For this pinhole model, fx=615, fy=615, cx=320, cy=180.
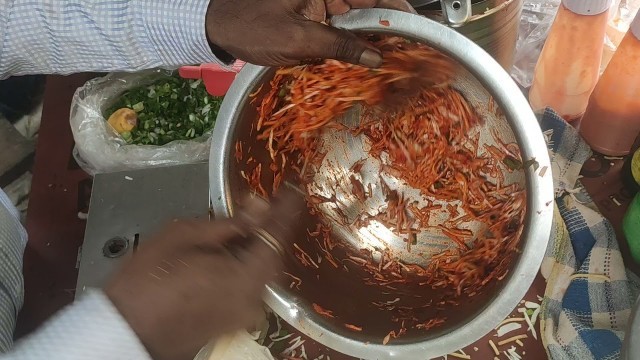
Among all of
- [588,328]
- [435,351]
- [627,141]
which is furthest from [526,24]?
[435,351]

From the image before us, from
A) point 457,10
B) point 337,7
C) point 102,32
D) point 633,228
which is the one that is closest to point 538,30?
point 633,228

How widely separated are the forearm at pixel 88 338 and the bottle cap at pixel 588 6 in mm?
1062

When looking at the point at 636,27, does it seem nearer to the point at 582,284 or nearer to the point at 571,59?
the point at 571,59

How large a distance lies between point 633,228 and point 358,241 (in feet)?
1.91

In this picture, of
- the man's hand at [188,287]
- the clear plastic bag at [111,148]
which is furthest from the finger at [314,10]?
the clear plastic bag at [111,148]

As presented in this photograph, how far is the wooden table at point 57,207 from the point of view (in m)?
1.43

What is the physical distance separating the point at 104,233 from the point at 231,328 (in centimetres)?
69

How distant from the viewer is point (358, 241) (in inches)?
44.0

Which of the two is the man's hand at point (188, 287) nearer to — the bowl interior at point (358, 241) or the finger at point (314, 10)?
the bowl interior at point (358, 241)

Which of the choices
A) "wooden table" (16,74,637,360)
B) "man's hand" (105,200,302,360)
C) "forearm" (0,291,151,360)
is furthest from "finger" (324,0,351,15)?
"wooden table" (16,74,637,360)

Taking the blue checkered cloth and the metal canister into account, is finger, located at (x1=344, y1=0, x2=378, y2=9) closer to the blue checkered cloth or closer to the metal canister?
the metal canister

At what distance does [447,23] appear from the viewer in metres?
0.93

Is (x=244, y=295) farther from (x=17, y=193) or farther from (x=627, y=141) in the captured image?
(x=17, y=193)

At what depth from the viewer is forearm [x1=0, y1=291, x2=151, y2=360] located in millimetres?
760
